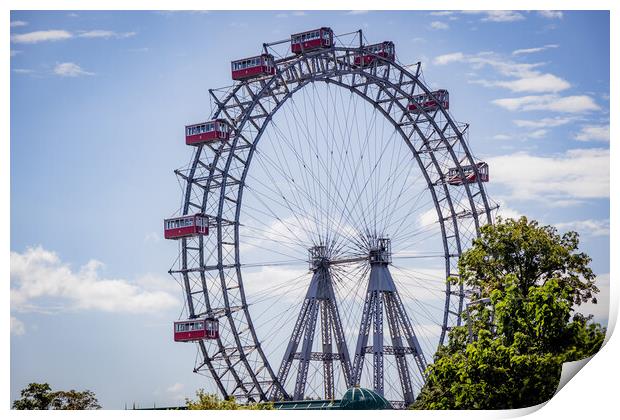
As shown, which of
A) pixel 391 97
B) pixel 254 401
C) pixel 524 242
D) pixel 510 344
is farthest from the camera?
pixel 391 97

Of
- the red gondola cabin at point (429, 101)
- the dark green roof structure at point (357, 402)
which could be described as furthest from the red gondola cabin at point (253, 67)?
the dark green roof structure at point (357, 402)

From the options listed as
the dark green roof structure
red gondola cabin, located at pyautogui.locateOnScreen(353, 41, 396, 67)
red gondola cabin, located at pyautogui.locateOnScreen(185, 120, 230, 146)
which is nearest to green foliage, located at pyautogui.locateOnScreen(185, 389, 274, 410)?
the dark green roof structure

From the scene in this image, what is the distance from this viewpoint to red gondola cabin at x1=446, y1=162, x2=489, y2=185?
56.6 metres

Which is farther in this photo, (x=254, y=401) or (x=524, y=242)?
(x=254, y=401)

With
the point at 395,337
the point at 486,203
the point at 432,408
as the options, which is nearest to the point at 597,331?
the point at 432,408

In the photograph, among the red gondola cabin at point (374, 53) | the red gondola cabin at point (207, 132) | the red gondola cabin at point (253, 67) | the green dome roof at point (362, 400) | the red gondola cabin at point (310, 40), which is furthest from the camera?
the red gondola cabin at point (374, 53)

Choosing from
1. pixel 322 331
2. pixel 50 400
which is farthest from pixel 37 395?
pixel 322 331

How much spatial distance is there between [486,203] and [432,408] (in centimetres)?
1783

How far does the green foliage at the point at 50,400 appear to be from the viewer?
45.9m

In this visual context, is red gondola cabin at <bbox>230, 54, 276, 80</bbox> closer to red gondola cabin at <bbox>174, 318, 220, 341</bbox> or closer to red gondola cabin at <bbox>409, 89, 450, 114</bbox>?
red gondola cabin at <bbox>409, 89, 450, 114</bbox>

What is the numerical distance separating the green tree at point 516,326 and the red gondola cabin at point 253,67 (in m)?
10.9

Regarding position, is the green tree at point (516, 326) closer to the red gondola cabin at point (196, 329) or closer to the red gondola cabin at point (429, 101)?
the red gondola cabin at point (196, 329)
